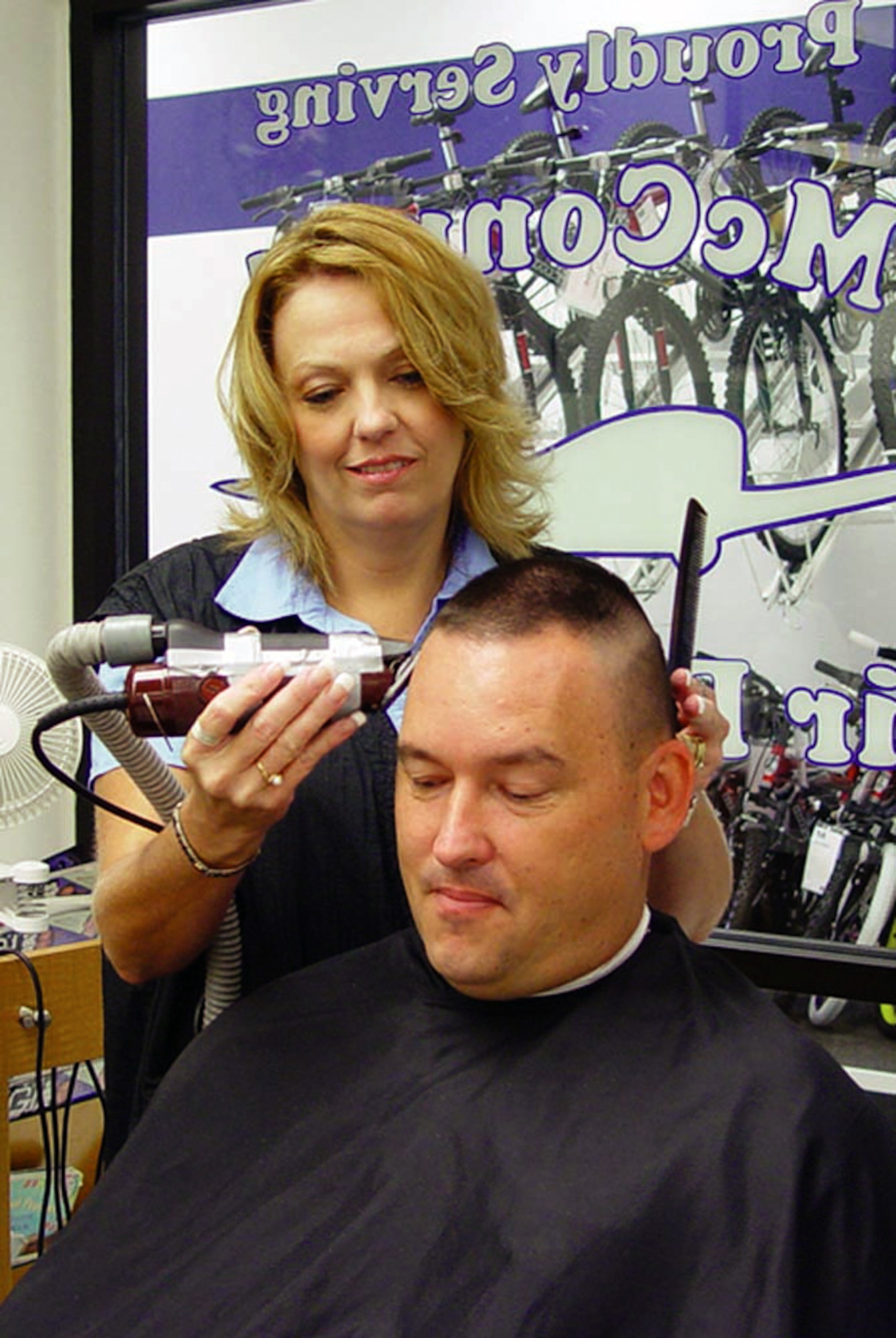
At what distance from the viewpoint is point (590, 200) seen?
270cm

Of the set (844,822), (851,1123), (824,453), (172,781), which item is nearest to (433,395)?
(172,781)

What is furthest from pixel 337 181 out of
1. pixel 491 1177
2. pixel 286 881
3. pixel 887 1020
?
pixel 491 1177

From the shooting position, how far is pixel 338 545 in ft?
5.11

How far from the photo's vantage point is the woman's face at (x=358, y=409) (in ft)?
4.76

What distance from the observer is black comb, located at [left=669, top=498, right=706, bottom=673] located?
1.42 metres

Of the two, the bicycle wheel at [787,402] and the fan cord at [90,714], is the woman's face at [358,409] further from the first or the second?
the bicycle wheel at [787,402]

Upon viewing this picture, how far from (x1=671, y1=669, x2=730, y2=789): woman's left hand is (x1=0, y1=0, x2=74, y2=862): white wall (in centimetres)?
203

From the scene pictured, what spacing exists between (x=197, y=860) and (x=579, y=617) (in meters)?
0.42

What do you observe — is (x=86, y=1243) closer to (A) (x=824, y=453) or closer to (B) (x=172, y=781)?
(B) (x=172, y=781)

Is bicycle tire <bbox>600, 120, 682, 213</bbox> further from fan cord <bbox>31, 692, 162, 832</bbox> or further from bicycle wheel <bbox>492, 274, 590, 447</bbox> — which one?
fan cord <bbox>31, 692, 162, 832</bbox>

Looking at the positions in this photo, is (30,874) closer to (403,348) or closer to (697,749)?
(403,348)

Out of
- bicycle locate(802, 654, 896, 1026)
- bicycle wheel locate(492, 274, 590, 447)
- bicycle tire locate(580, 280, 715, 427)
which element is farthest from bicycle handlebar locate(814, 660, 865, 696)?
bicycle wheel locate(492, 274, 590, 447)

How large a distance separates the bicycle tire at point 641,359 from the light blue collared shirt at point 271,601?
Answer: 1223mm

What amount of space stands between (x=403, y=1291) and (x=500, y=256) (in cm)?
214
